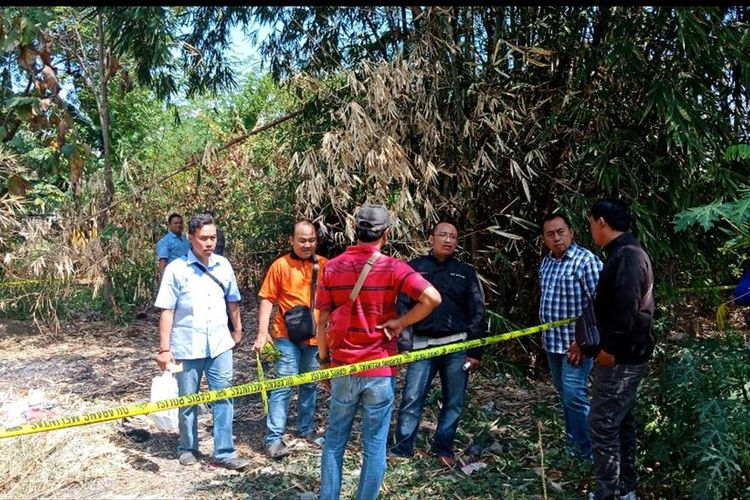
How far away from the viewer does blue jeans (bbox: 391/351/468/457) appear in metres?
4.39

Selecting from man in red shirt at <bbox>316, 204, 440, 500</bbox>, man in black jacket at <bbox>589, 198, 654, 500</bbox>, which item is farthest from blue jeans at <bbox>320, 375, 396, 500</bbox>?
man in black jacket at <bbox>589, 198, 654, 500</bbox>

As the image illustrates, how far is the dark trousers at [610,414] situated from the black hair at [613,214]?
0.72 metres

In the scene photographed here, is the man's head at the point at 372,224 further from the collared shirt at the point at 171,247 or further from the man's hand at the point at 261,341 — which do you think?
the collared shirt at the point at 171,247

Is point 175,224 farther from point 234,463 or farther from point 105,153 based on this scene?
point 234,463

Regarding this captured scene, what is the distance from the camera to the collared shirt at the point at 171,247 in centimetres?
725

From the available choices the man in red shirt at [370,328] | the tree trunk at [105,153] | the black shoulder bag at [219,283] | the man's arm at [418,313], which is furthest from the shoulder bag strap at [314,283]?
the tree trunk at [105,153]

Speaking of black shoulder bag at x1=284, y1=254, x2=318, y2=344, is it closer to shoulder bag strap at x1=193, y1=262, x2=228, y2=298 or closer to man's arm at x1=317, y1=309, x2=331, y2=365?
shoulder bag strap at x1=193, y1=262, x2=228, y2=298

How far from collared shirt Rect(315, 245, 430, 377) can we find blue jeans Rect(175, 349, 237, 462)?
4.43ft

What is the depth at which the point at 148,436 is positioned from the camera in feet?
16.3

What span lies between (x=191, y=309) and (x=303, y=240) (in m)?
0.86

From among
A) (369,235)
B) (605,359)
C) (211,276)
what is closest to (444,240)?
(369,235)

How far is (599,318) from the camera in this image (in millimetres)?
3605

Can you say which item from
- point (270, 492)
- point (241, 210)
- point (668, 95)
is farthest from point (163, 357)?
point (241, 210)

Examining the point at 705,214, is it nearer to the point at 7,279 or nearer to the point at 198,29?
the point at 198,29
